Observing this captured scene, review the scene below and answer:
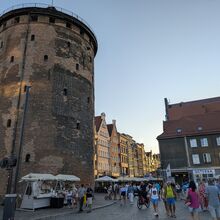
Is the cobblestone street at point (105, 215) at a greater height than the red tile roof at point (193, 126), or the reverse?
the red tile roof at point (193, 126)

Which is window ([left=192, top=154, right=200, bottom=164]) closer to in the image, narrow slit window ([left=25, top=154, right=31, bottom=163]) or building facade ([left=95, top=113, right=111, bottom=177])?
building facade ([left=95, top=113, right=111, bottom=177])

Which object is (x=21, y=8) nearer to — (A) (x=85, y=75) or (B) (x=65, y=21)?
(B) (x=65, y=21)

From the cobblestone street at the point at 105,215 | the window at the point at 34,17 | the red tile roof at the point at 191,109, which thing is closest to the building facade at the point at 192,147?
the red tile roof at the point at 191,109

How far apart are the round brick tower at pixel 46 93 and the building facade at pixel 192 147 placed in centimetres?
1486

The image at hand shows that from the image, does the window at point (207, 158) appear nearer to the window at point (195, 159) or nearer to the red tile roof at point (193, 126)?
the window at point (195, 159)

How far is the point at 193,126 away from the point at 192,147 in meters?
3.85

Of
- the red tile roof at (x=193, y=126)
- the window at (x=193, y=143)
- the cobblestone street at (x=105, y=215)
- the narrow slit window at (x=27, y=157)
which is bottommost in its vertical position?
the cobblestone street at (x=105, y=215)

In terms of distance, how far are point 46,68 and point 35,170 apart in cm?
1043

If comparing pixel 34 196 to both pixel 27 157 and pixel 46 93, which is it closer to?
pixel 27 157

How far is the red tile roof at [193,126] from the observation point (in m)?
35.6

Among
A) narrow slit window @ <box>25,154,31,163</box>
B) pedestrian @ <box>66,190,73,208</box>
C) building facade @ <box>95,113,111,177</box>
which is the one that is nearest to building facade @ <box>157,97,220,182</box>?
building facade @ <box>95,113,111,177</box>

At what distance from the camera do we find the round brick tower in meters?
21.9

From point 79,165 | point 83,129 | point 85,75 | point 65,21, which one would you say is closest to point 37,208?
point 79,165

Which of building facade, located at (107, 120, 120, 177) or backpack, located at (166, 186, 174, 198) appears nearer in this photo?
backpack, located at (166, 186, 174, 198)
